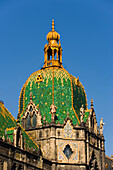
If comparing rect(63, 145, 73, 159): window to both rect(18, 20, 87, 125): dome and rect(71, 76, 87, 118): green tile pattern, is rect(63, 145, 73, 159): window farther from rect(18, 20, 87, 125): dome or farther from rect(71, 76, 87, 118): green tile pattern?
rect(71, 76, 87, 118): green tile pattern

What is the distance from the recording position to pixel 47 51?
94250 millimetres

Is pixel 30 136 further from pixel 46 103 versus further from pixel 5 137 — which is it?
pixel 5 137

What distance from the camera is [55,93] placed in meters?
85.4

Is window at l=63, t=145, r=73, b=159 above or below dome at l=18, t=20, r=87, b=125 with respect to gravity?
below

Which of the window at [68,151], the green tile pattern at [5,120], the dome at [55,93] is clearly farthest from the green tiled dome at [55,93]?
the green tile pattern at [5,120]

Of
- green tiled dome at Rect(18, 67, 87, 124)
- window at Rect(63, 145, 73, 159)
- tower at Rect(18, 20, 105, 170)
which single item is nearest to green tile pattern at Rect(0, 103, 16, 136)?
tower at Rect(18, 20, 105, 170)

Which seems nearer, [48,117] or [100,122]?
[48,117]

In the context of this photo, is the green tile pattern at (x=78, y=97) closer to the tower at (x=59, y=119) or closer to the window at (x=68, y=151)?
the tower at (x=59, y=119)

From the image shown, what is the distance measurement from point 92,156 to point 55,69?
1742cm

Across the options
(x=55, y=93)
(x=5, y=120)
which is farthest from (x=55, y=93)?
(x=5, y=120)

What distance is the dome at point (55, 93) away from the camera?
84.4m

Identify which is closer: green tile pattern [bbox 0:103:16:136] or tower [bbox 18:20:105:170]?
green tile pattern [bbox 0:103:16:136]

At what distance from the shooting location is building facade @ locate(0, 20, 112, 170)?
76.1 metres

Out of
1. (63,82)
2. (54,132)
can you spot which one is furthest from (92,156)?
(63,82)
